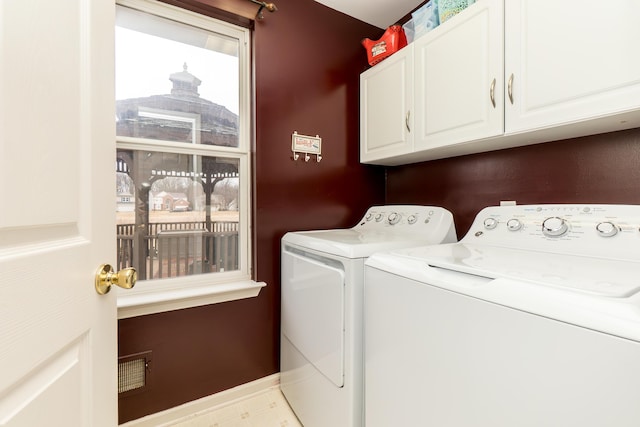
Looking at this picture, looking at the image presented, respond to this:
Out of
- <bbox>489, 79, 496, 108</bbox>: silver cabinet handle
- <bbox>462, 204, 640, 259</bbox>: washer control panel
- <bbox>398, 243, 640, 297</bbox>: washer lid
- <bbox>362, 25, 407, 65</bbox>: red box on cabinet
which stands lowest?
<bbox>398, 243, 640, 297</bbox>: washer lid

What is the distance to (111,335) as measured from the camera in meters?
0.75

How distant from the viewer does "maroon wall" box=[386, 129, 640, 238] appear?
3.93 feet

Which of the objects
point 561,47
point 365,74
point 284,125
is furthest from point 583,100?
point 284,125

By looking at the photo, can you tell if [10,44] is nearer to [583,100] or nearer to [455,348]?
[455,348]

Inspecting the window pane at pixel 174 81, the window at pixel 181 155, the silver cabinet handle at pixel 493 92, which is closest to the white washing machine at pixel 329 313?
the window at pixel 181 155

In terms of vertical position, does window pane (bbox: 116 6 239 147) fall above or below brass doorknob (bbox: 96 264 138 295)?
above

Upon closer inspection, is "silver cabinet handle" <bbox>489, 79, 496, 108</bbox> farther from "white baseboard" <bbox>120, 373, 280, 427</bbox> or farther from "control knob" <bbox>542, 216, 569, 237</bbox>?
"white baseboard" <bbox>120, 373, 280, 427</bbox>

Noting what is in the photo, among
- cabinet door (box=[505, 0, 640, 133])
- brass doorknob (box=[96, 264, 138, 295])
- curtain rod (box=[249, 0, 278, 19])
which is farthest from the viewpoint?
curtain rod (box=[249, 0, 278, 19])

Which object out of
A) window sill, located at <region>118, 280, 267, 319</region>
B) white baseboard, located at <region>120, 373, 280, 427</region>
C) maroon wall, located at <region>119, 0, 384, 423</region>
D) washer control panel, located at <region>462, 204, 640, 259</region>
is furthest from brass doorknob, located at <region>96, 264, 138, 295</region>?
washer control panel, located at <region>462, 204, 640, 259</region>

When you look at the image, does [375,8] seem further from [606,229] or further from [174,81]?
[606,229]

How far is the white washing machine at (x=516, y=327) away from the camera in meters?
0.56

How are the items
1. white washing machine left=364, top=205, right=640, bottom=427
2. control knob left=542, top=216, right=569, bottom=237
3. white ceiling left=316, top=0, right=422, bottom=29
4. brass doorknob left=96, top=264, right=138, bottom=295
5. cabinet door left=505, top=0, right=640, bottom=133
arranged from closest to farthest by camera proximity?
1. white washing machine left=364, top=205, right=640, bottom=427
2. brass doorknob left=96, top=264, right=138, bottom=295
3. cabinet door left=505, top=0, right=640, bottom=133
4. control knob left=542, top=216, right=569, bottom=237
5. white ceiling left=316, top=0, right=422, bottom=29

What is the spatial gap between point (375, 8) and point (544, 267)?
1.97 metres

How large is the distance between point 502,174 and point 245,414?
1.99 meters
